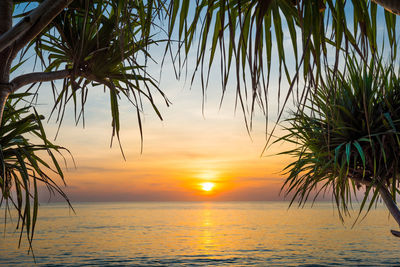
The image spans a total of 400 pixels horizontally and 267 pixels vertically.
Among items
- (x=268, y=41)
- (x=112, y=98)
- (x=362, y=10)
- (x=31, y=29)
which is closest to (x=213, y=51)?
(x=268, y=41)

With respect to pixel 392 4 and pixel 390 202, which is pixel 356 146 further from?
pixel 392 4

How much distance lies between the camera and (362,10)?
1.00 m

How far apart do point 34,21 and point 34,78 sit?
1.72ft

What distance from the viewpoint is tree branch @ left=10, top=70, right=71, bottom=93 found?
6.12 feet

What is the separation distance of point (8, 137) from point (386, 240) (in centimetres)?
2370

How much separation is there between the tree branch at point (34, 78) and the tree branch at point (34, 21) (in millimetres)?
381

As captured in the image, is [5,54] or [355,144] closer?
[5,54]

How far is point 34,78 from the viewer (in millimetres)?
1948

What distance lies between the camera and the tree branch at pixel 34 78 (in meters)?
1.87

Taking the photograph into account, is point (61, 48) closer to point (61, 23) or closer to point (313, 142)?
point (61, 23)

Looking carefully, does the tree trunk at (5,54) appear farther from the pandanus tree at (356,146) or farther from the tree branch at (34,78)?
the pandanus tree at (356,146)

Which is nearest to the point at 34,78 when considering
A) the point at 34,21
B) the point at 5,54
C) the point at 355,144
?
the point at 5,54

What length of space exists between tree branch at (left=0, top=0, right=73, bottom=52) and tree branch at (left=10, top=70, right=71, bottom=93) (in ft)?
1.25

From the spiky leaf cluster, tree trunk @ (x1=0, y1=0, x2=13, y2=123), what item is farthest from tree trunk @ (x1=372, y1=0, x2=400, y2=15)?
the spiky leaf cluster
